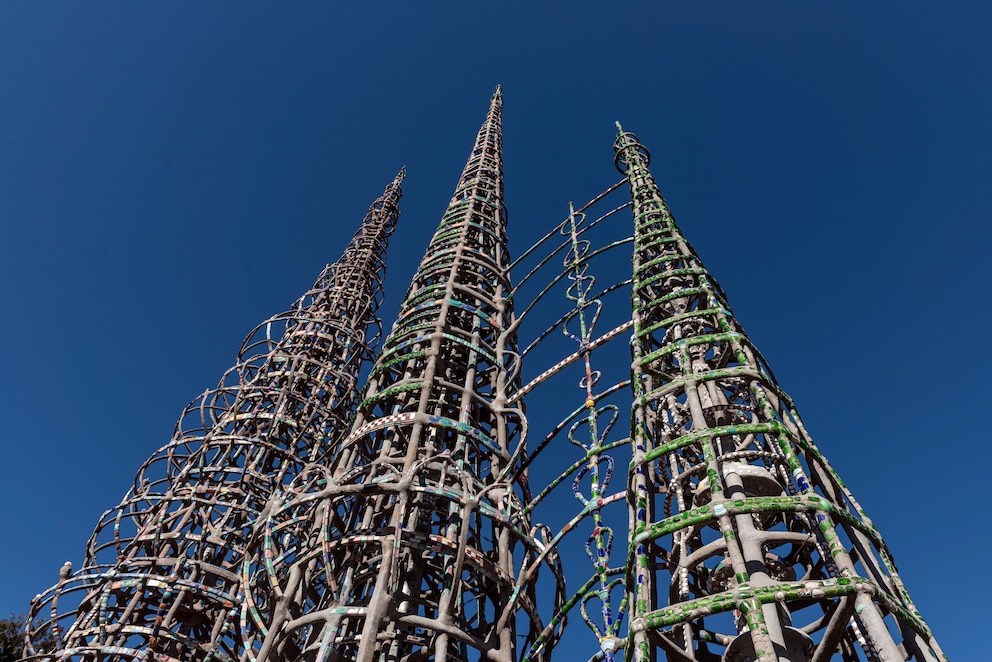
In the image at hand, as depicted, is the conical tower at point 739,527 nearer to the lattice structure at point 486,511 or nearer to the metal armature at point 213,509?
the lattice structure at point 486,511

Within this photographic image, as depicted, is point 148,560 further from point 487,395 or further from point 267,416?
point 487,395

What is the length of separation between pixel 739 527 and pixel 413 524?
6.08 m

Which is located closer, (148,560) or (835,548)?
(835,548)

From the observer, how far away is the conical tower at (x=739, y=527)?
4.75m

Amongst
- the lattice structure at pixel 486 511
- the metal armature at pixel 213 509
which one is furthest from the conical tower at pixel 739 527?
the metal armature at pixel 213 509

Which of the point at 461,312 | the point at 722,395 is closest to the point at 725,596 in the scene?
the point at 722,395

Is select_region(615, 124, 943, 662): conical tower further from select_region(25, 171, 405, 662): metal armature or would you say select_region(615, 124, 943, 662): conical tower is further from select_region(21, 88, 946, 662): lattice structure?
select_region(25, 171, 405, 662): metal armature

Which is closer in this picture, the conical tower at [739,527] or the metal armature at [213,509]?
the conical tower at [739,527]

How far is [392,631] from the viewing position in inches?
354

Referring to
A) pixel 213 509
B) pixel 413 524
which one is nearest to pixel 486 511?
pixel 413 524

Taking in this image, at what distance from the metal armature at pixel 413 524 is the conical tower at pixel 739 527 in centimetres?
270

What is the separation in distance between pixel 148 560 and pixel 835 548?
13454 mm

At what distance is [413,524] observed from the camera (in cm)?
1049

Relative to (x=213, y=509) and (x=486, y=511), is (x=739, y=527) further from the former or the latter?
(x=213, y=509)
